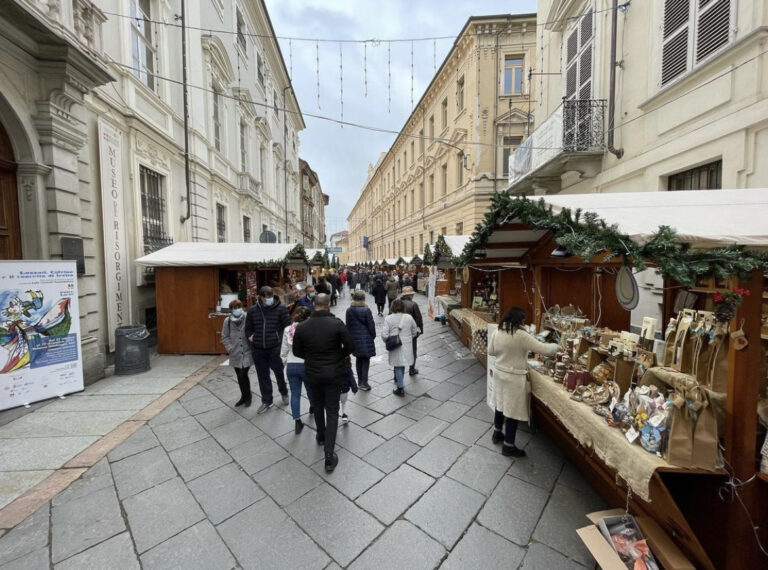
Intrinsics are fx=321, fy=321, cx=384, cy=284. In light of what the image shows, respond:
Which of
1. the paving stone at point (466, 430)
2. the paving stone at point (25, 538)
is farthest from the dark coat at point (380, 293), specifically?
the paving stone at point (25, 538)

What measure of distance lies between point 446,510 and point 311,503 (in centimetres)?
115

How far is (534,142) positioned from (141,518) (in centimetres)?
1126

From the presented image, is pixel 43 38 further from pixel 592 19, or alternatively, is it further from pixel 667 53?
pixel 592 19

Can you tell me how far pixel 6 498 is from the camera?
2.84 metres

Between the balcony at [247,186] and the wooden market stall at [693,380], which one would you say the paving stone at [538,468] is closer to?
the wooden market stall at [693,380]

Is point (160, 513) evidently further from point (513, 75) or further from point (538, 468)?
point (513, 75)

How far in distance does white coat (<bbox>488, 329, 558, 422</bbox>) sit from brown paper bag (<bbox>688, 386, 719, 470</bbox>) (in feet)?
4.23

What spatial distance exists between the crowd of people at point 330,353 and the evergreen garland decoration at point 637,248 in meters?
0.92

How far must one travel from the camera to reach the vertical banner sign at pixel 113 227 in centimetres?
633

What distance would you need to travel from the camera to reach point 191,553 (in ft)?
7.50

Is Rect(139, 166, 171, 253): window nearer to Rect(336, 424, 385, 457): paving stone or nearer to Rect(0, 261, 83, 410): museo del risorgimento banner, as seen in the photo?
Rect(0, 261, 83, 410): museo del risorgimento banner

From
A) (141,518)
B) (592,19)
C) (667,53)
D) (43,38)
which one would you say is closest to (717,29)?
(667,53)

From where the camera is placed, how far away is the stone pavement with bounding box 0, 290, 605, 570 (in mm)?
2273

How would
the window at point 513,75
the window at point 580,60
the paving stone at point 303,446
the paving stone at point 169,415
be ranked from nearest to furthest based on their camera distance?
the paving stone at point 303,446, the paving stone at point 169,415, the window at point 580,60, the window at point 513,75
